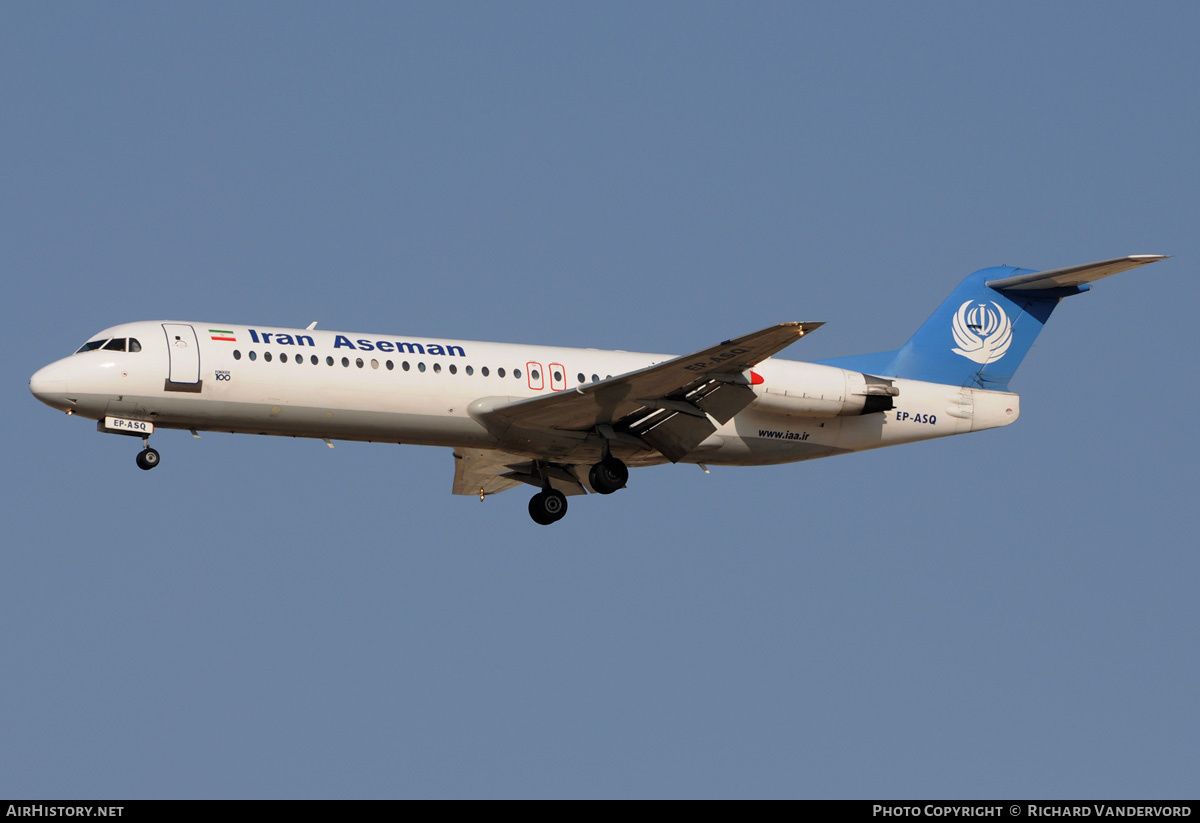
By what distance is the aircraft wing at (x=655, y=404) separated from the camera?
80.2 feet

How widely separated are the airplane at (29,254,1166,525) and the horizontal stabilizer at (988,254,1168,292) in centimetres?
5

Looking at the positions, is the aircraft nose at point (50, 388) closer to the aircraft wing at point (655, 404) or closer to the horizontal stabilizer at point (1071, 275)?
the aircraft wing at point (655, 404)

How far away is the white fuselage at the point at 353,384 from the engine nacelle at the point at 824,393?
0.08 feet

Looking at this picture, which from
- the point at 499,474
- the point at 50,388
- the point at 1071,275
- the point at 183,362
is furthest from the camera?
the point at 499,474

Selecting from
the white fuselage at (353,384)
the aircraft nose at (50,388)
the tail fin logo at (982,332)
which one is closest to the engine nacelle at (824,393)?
the white fuselage at (353,384)

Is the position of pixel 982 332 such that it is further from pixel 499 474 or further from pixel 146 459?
pixel 146 459

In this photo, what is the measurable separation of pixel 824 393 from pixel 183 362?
35.6 ft

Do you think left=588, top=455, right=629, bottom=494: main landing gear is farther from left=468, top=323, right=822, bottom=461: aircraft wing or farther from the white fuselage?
left=468, top=323, right=822, bottom=461: aircraft wing

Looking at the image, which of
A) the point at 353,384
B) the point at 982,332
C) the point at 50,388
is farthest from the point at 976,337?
the point at 50,388

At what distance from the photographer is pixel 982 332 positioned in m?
29.4

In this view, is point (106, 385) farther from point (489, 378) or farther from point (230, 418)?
point (489, 378)

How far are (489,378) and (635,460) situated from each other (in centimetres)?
350

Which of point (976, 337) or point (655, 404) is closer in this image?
point (655, 404)

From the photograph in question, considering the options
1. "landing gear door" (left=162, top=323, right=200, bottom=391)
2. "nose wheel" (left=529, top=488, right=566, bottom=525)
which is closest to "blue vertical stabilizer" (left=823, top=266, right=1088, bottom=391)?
"nose wheel" (left=529, top=488, right=566, bottom=525)
